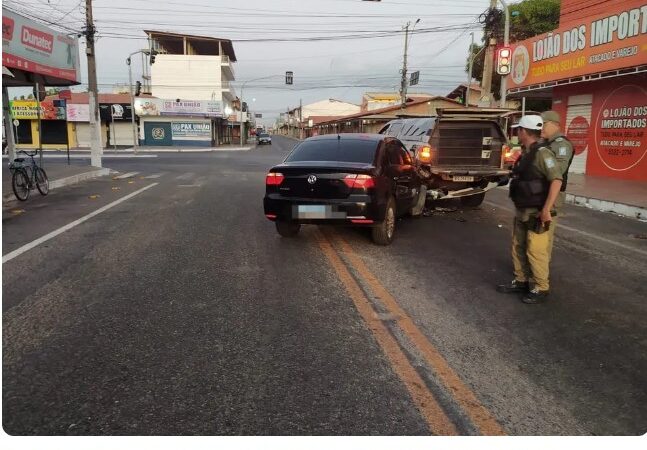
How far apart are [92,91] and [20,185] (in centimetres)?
1026

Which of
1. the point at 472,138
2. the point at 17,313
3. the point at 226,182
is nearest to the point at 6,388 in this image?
the point at 17,313

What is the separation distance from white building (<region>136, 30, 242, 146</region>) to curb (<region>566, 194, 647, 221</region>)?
146ft

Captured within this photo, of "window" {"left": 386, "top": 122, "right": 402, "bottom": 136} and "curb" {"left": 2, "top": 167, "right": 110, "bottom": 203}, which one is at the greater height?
"window" {"left": 386, "top": 122, "right": 402, "bottom": 136}

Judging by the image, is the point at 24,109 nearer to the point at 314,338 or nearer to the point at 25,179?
the point at 25,179

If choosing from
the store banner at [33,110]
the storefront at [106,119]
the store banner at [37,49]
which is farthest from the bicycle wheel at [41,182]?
the store banner at [33,110]

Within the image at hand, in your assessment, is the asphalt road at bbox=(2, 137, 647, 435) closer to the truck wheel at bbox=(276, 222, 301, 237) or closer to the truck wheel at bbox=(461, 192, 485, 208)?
the truck wheel at bbox=(276, 222, 301, 237)

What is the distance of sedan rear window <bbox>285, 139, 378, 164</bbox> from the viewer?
7.50 m

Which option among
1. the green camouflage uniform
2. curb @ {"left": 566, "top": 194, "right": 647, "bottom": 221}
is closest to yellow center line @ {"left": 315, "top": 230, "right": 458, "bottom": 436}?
the green camouflage uniform

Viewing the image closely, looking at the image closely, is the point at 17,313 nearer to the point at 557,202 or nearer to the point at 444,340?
the point at 444,340

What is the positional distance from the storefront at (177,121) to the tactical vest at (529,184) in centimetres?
5012

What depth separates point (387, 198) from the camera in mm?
7309

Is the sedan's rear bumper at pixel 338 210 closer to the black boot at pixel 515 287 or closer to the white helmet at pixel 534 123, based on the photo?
the black boot at pixel 515 287

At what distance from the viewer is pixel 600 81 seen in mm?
17641

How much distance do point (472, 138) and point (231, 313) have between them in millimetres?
Result: 7668
